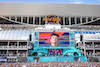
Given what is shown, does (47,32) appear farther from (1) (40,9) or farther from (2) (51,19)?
(1) (40,9)

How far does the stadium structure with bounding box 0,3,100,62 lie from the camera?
1831 inches

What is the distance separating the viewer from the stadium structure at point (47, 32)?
46.5 metres

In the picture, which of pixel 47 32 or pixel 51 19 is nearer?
pixel 47 32

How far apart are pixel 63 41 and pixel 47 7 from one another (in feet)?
86.0

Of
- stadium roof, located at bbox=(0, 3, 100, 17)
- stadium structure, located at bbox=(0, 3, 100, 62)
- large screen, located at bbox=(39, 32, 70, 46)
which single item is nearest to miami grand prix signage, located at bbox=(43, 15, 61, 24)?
stadium structure, located at bbox=(0, 3, 100, 62)

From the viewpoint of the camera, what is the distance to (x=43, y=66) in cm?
2559

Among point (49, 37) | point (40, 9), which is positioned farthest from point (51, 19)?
point (49, 37)

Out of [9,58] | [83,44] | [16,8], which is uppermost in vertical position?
[16,8]

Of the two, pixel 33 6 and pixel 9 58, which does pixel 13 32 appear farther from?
pixel 33 6

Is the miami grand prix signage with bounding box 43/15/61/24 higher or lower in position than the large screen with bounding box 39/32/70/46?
→ higher

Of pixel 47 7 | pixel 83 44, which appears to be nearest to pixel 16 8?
pixel 47 7


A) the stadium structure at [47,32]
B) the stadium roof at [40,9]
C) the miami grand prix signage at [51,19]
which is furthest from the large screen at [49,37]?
the stadium roof at [40,9]

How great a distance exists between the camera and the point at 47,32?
50.6 metres

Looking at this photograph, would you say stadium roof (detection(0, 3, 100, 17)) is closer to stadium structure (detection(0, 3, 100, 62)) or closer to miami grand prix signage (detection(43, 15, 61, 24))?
stadium structure (detection(0, 3, 100, 62))
